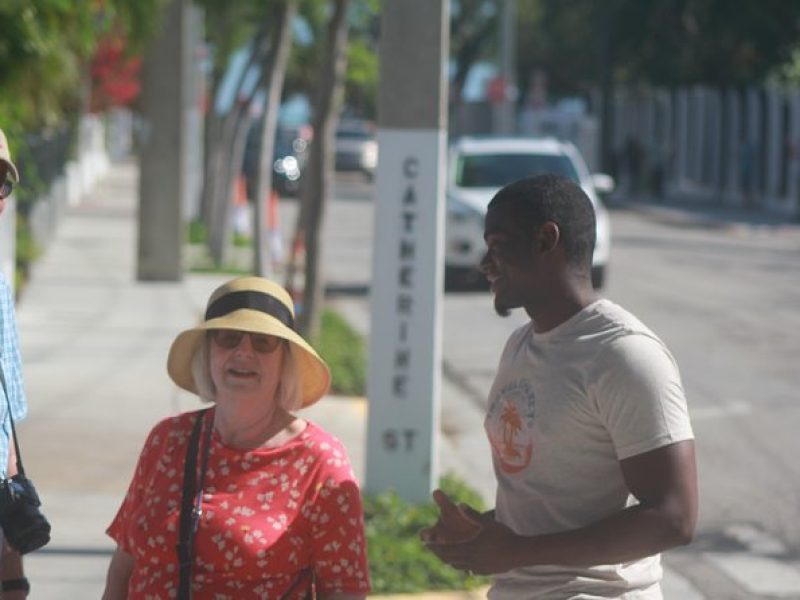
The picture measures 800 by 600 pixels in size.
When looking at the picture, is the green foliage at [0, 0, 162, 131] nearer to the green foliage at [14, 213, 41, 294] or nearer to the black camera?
the green foliage at [14, 213, 41, 294]

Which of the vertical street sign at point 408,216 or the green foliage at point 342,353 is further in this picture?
the green foliage at point 342,353

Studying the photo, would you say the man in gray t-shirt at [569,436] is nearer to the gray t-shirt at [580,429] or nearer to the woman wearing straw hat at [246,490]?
the gray t-shirt at [580,429]

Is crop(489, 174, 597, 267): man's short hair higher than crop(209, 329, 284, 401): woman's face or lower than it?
higher

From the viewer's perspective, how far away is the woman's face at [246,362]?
3.78 m

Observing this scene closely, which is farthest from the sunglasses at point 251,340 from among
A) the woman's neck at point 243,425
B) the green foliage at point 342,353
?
the green foliage at point 342,353

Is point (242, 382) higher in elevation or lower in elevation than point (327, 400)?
higher

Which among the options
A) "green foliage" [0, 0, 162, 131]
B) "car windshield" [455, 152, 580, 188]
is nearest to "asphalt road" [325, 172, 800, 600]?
"car windshield" [455, 152, 580, 188]

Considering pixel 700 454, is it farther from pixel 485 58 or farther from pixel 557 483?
pixel 485 58

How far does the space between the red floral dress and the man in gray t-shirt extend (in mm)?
229

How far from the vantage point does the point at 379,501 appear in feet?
27.9

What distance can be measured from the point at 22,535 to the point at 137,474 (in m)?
0.46

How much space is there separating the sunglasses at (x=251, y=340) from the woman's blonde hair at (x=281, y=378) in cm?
4

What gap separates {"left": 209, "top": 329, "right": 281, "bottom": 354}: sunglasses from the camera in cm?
381

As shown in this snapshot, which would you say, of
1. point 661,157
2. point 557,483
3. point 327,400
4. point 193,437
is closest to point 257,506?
point 193,437
